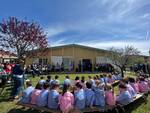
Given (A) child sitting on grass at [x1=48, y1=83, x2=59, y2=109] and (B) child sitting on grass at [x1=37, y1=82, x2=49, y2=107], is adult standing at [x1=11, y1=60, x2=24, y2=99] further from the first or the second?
(A) child sitting on grass at [x1=48, y1=83, x2=59, y2=109]

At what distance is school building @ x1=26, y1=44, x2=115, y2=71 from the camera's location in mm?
36312

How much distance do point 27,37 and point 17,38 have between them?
0.92 meters

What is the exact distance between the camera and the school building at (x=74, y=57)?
1430 inches

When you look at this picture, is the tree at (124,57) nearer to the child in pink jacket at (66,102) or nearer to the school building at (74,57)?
the school building at (74,57)

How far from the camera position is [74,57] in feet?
123

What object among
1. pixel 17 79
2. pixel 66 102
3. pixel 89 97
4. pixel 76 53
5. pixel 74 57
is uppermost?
pixel 76 53

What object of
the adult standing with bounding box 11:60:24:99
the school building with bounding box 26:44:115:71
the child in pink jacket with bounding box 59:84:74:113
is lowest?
the child in pink jacket with bounding box 59:84:74:113

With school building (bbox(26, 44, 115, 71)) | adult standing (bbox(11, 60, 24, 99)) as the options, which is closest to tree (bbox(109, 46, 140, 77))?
school building (bbox(26, 44, 115, 71))

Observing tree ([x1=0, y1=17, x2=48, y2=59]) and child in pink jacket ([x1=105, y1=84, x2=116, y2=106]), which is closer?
child in pink jacket ([x1=105, y1=84, x2=116, y2=106])

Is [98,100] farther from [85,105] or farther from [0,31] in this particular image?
[0,31]

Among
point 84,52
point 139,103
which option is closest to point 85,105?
point 139,103

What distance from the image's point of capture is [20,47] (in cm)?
2181

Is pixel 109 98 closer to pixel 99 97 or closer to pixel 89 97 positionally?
pixel 99 97

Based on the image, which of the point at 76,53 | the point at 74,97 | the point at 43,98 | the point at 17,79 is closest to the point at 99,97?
the point at 74,97
